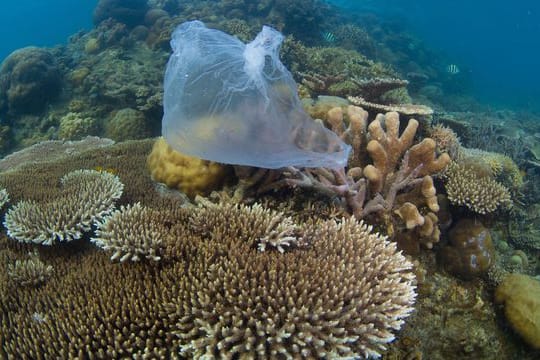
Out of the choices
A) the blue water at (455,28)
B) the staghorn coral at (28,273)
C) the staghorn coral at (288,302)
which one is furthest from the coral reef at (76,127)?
the blue water at (455,28)

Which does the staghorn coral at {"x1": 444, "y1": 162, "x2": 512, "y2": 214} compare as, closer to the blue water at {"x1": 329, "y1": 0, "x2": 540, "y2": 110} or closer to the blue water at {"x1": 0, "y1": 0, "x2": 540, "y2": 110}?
the blue water at {"x1": 0, "y1": 0, "x2": 540, "y2": 110}

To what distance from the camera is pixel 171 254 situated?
3.12 m

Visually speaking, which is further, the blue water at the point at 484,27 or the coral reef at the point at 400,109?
the blue water at the point at 484,27

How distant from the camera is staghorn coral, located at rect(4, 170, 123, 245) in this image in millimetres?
3637

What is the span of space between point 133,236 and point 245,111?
1572mm

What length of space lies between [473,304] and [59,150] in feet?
27.6

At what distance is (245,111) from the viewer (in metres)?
3.17

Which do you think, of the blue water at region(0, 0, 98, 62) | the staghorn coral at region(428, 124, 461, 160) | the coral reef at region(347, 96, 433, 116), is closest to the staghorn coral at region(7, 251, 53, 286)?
the coral reef at region(347, 96, 433, 116)

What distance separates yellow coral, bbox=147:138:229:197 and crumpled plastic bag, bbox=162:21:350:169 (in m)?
0.60

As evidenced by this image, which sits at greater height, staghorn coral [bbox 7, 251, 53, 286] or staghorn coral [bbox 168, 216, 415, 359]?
staghorn coral [bbox 168, 216, 415, 359]

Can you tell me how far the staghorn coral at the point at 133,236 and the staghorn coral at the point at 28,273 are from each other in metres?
0.61

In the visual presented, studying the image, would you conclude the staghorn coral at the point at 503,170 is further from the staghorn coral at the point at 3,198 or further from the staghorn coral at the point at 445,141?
the staghorn coral at the point at 3,198

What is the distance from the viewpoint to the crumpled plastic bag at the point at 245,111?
10.4ft

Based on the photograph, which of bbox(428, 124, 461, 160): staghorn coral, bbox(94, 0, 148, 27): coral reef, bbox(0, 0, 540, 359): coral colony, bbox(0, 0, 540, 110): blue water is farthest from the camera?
bbox(0, 0, 540, 110): blue water
